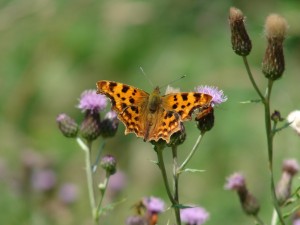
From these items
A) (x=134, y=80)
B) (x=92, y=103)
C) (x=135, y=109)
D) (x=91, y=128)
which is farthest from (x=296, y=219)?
(x=134, y=80)

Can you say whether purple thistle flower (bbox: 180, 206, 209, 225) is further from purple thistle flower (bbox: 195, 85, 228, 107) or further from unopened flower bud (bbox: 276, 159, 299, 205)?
purple thistle flower (bbox: 195, 85, 228, 107)

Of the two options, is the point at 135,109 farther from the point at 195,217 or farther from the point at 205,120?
the point at 195,217

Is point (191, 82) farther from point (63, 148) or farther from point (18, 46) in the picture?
point (18, 46)

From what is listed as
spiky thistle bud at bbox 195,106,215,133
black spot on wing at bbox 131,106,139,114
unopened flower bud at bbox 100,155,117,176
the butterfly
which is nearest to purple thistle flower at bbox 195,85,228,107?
spiky thistle bud at bbox 195,106,215,133

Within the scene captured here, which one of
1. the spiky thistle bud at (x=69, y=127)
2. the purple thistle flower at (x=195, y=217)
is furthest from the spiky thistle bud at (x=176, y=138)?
the spiky thistle bud at (x=69, y=127)

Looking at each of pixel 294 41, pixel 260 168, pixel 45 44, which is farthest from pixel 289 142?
pixel 45 44

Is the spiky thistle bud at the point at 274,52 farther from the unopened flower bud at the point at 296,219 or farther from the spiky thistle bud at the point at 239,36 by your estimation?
the unopened flower bud at the point at 296,219
